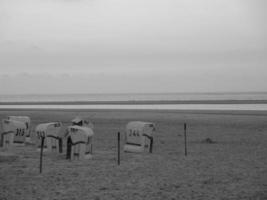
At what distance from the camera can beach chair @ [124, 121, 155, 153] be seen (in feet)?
52.1

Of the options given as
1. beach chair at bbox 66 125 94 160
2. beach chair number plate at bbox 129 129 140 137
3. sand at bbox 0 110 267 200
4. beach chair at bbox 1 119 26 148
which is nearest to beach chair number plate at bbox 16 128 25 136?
beach chair at bbox 1 119 26 148

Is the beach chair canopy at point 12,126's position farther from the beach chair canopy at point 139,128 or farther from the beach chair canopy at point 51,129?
the beach chair canopy at point 139,128

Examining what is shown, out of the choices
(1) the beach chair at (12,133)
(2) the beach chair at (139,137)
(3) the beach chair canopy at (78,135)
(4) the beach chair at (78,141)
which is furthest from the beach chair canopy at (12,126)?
(2) the beach chair at (139,137)

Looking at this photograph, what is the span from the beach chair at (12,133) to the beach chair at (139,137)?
455cm

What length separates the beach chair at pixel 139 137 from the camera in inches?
626

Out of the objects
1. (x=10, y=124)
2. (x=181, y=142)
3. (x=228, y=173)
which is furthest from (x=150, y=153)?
(x=10, y=124)

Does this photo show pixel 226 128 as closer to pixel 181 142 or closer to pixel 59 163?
pixel 181 142

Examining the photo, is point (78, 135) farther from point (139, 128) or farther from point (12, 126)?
point (12, 126)

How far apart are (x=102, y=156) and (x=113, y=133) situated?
7.29m

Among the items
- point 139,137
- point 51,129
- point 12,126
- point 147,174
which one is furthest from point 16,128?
point 147,174

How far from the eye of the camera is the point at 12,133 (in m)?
17.4

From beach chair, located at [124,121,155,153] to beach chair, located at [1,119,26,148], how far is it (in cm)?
455

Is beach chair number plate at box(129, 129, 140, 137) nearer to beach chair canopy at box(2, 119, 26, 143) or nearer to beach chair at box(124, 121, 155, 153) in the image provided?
beach chair at box(124, 121, 155, 153)

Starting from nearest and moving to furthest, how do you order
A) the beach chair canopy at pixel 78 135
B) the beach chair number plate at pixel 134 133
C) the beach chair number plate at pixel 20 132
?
the beach chair canopy at pixel 78 135
the beach chair number plate at pixel 134 133
the beach chair number plate at pixel 20 132
